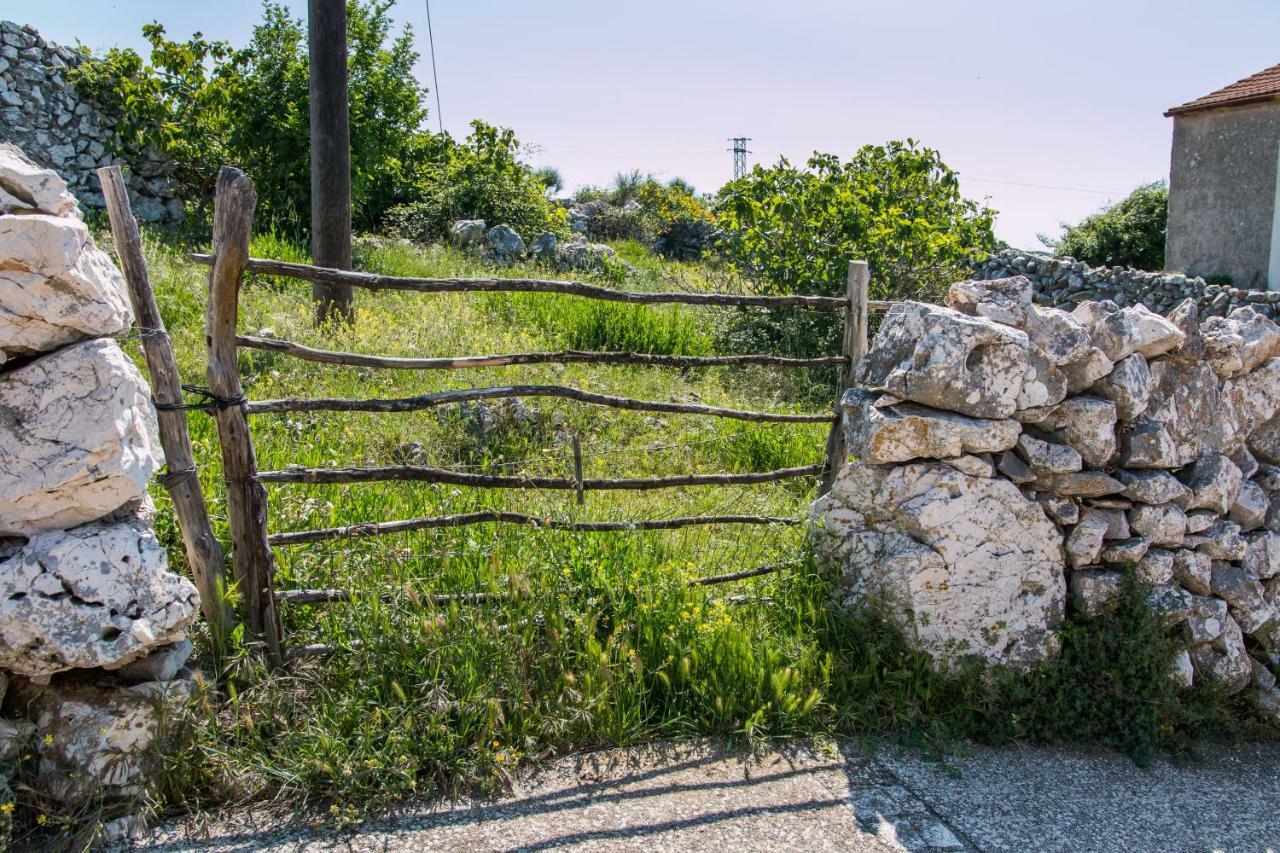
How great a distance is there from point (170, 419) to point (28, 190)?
817 millimetres

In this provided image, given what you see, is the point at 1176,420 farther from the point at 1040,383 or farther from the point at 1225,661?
the point at 1225,661

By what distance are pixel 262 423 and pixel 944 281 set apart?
710 centimetres

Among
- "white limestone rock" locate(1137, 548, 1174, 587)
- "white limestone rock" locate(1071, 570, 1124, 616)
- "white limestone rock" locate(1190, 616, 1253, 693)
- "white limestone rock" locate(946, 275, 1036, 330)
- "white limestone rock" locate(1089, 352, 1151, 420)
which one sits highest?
"white limestone rock" locate(946, 275, 1036, 330)

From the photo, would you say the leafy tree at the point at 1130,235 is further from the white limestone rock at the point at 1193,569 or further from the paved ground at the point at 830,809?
the paved ground at the point at 830,809

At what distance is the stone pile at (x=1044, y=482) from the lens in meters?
3.60

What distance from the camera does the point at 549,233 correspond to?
42.2 ft

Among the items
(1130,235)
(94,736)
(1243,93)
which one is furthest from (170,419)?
(1130,235)

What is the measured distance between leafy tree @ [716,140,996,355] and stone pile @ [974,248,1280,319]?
13.6 feet

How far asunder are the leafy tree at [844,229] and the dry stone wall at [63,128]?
6664mm

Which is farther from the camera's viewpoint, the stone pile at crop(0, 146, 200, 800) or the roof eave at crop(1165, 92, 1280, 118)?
the roof eave at crop(1165, 92, 1280, 118)

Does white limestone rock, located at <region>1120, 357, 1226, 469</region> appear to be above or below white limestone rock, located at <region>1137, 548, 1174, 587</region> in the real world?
above

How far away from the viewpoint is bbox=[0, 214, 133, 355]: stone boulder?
2.72m

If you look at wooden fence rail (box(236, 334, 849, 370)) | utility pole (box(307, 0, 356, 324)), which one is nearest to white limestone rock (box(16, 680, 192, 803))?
wooden fence rail (box(236, 334, 849, 370))

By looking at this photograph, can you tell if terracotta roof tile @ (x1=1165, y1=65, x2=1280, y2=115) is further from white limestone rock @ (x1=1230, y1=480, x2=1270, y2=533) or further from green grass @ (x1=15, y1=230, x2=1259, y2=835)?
green grass @ (x1=15, y1=230, x2=1259, y2=835)
